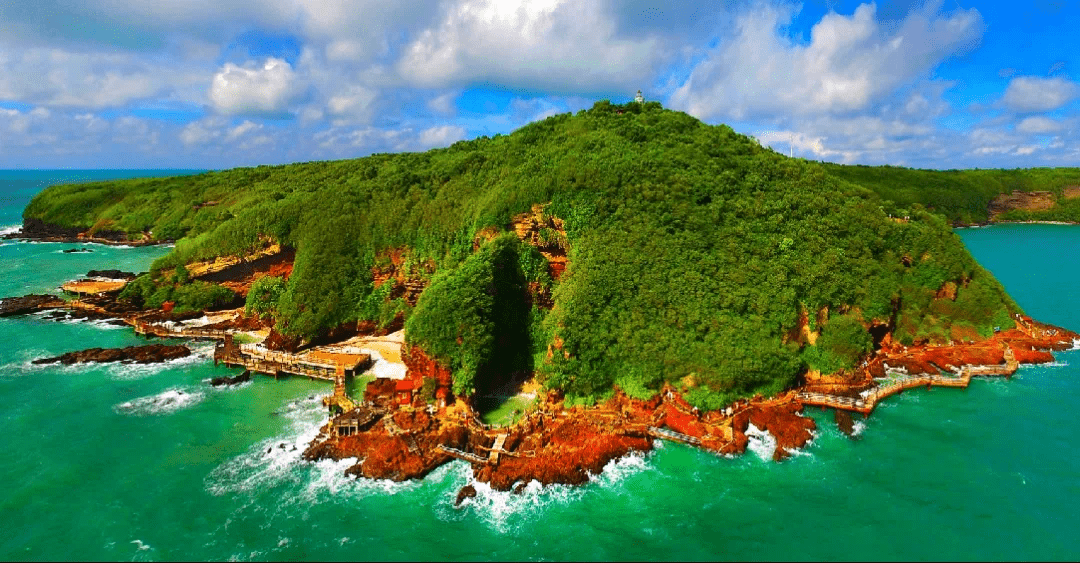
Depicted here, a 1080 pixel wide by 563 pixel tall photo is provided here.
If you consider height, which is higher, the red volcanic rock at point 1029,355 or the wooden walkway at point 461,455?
the red volcanic rock at point 1029,355

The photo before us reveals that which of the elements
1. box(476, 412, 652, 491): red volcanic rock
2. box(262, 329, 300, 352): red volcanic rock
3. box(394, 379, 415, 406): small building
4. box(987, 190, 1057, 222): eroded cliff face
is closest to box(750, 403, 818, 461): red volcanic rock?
box(476, 412, 652, 491): red volcanic rock

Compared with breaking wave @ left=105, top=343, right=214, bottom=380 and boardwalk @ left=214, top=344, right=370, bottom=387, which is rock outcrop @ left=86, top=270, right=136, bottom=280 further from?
boardwalk @ left=214, top=344, right=370, bottom=387

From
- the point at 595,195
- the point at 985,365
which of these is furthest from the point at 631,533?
the point at 985,365

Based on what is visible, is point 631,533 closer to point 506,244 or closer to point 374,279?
point 506,244

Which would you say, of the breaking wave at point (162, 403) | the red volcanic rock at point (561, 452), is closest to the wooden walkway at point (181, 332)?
the breaking wave at point (162, 403)

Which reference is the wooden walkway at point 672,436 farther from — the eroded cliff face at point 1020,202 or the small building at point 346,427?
the eroded cliff face at point 1020,202
